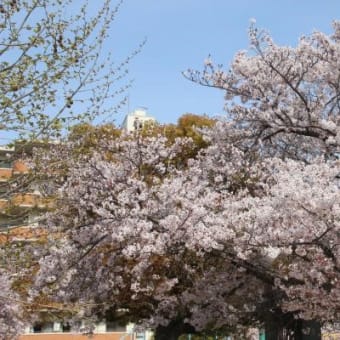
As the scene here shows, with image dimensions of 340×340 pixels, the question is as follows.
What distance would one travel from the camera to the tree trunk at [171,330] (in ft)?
62.4

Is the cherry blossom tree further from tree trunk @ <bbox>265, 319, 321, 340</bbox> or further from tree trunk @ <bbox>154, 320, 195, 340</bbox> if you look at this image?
tree trunk @ <bbox>154, 320, 195, 340</bbox>

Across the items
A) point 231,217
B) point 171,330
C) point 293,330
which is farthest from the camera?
point 171,330

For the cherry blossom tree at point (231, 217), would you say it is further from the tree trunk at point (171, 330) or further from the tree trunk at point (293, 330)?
the tree trunk at point (171, 330)

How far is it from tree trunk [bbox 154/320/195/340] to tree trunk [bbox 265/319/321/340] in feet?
12.6

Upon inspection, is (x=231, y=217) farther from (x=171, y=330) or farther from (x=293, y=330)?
(x=171, y=330)

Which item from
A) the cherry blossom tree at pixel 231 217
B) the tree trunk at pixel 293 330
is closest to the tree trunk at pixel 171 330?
the cherry blossom tree at pixel 231 217

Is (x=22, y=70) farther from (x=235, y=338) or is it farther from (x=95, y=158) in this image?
(x=235, y=338)

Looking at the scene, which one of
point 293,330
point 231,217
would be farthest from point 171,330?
point 231,217

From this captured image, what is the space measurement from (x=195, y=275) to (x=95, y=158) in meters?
4.12

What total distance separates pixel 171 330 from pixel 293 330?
16.0 ft

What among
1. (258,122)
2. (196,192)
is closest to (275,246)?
(196,192)

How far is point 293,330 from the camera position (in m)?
15.3

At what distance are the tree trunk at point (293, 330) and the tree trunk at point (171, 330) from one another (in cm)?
383

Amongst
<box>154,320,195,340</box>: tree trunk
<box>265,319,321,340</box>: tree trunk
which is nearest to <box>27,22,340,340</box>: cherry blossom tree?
<box>265,319,321,340</box>: tree trunk
